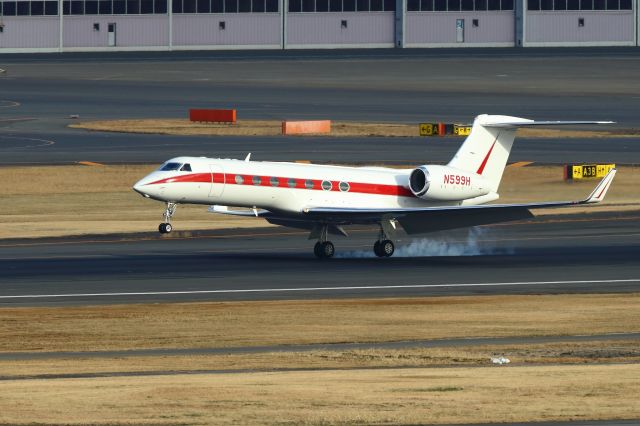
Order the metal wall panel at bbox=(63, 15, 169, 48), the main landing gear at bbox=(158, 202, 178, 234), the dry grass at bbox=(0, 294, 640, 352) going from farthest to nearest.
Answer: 1. the metal wall panel at bbox=(63, 15, 169, 48)
2. the main landing gear at bbox=(158, 202, 178, 234)
3. the dry grass at bbox=(0, 294, 640, 352)

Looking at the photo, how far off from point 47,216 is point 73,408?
42.4 meters

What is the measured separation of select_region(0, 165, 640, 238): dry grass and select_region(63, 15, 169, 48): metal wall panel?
84585 mm

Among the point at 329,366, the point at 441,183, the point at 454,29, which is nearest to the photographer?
the point at 329,366

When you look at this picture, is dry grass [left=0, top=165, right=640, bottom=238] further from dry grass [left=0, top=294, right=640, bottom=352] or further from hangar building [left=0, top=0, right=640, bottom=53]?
hangar building [left=0, top=0, right=640, bottom=53]

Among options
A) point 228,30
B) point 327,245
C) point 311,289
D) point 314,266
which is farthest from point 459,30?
point 311,289

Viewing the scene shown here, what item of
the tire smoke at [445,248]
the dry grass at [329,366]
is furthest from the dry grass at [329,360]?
the tire smoke at [445,248]

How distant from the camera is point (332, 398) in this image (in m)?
24.2

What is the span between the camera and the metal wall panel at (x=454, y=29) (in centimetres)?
16025

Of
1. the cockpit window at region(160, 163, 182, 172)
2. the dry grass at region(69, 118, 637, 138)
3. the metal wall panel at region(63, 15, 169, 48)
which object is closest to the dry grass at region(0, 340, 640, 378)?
the cockpit window at region(160, 163, 182, 172)

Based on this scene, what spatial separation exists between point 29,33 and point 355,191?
114 m

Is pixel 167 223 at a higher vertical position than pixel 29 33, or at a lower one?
lower

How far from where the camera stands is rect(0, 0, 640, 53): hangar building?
15850 cm

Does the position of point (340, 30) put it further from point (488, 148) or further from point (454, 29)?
point (488, 148)

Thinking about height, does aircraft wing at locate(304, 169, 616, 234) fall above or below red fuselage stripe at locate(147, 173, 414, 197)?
below
